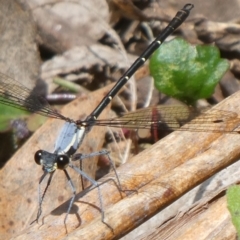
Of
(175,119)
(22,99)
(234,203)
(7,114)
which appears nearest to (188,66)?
(175,119)

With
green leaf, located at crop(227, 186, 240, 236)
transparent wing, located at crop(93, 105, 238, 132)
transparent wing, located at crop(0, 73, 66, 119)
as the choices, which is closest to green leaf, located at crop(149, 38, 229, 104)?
transparent wing, located at crop(93, 105, 238, 132)

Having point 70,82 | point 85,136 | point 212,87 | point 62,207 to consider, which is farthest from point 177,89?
point 62,207

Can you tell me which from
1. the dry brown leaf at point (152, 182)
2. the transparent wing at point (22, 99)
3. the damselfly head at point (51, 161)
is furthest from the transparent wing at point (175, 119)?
the damselfly head at point (51, 161)

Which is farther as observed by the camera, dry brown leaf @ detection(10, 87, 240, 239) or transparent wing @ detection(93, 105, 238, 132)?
transparent wing @ detection(93, 105, 238, 132)

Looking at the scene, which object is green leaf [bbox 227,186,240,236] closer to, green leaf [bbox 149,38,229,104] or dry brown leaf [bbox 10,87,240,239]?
dry brown leaf [bbox 10,87,240,239]

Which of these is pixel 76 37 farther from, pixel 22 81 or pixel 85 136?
pixel 85 136

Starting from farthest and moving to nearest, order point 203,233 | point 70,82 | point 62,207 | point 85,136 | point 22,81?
1. point 70,82
2. point 22,81
3. point 85,136
4. point 62,207
5. point 203,233
